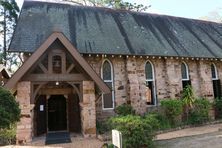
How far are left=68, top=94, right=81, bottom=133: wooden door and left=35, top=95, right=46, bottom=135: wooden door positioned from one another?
1550mm

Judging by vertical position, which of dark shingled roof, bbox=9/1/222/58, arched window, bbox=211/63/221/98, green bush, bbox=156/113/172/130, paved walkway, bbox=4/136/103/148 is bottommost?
paved walkway, bbox=4/136/103/148

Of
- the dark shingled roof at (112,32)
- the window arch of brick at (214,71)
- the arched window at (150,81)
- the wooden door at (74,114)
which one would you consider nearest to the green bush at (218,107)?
the window arch of brick at (214,71)

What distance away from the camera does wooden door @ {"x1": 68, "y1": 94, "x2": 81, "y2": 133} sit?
14.6 metres

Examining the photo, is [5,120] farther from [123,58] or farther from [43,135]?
[123,58]

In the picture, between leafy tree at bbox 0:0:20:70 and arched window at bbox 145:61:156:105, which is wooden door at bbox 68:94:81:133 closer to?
arched window at bbox 145:61:156:105

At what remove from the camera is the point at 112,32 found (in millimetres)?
17703

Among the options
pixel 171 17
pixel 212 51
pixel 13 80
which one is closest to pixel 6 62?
pixel 13 80

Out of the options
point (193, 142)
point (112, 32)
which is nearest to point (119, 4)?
point (112, 32)

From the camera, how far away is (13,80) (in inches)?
449

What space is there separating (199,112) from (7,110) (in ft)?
40.3

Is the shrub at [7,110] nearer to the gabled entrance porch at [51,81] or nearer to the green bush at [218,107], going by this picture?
the gabled entrance porch at [51,81]

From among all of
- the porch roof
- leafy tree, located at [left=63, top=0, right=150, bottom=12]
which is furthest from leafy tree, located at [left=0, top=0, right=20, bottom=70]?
the porch roof

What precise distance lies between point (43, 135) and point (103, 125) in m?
3.47

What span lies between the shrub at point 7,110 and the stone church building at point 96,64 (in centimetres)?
253
